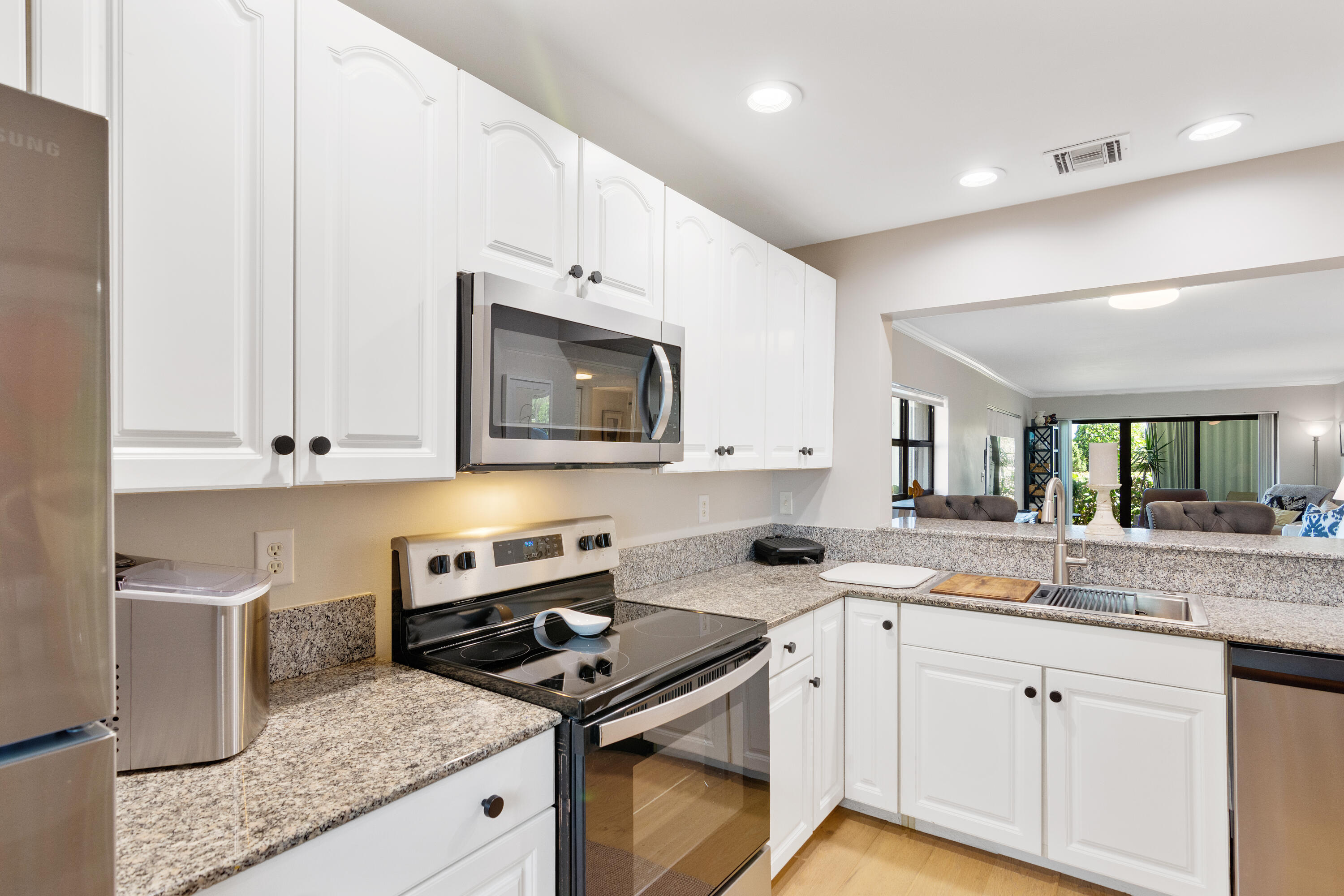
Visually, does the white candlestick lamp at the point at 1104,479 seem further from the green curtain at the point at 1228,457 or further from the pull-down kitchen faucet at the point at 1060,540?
the green curtain at the point at 1228,457

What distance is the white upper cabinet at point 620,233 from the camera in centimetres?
166

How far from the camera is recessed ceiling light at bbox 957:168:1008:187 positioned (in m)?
2.22

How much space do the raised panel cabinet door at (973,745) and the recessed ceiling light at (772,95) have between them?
1.68 meters

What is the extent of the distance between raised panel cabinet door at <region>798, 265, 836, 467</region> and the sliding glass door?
7.16 metres

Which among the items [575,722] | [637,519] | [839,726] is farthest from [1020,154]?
[575,722]

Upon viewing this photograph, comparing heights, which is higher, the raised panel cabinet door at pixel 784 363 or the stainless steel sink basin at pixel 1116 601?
the raised panel cabinet door at pixel 784 363

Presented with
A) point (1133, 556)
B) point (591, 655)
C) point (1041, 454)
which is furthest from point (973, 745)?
point (1041, 454)

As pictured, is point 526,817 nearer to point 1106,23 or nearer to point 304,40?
point 304,40

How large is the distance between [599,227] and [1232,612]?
2.07 meters

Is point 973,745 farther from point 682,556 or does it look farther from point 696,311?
point 696,311

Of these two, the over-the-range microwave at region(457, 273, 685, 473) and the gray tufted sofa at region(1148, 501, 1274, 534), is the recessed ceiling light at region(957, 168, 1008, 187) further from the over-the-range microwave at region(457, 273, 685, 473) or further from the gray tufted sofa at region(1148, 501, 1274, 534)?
the gray tufted sofa at region(1148, 501, 1274, 534)

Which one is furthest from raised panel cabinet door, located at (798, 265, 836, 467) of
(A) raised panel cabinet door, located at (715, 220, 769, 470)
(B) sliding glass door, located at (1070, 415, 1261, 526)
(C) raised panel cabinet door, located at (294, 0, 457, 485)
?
(B) sliding glass door, located at (1070, 415, 1261, 526)

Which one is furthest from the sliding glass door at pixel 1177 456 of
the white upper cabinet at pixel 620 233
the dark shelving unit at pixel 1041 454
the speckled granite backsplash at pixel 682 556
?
the white upper cabinet at pixel 620 233

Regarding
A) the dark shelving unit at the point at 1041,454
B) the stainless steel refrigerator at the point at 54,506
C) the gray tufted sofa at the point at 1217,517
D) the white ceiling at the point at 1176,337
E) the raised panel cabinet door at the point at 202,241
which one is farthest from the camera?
the dark shelving unit at the point at 1041,454
